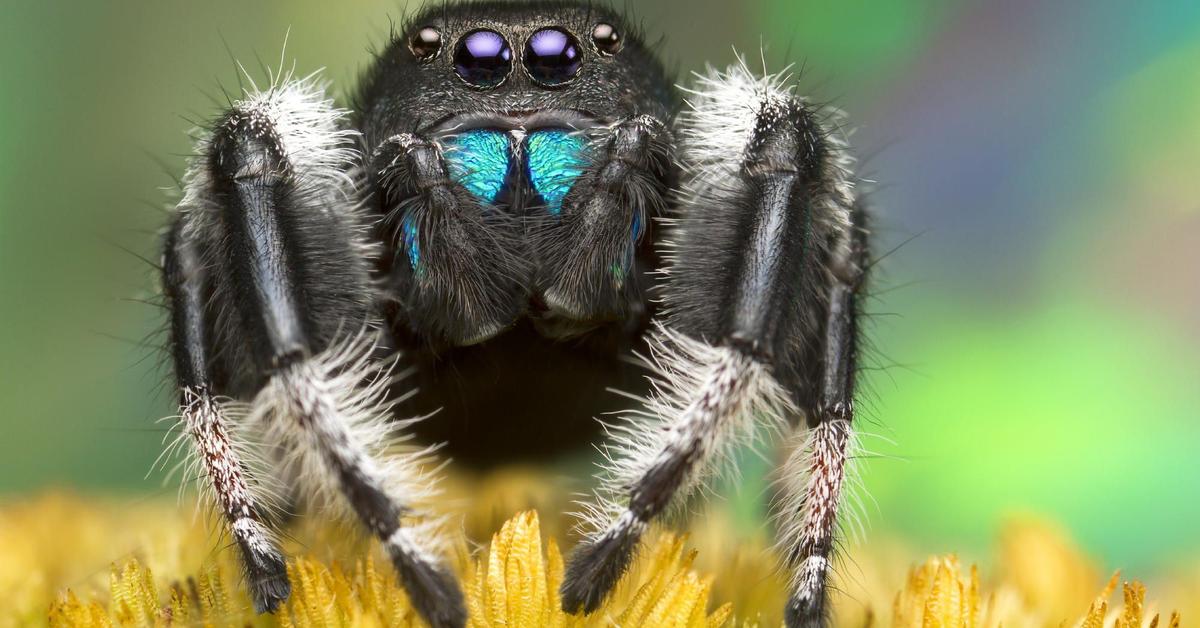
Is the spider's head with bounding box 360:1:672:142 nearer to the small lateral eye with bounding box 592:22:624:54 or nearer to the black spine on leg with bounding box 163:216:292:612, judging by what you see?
the small lateral eye with bounding box 592:22:624:54

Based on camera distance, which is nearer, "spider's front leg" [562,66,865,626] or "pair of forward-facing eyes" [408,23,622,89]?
"spider's front leg" [562,66,865,626]

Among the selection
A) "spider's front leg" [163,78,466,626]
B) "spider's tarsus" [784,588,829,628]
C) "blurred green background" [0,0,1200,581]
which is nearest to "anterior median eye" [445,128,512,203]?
"spider's front leg" [163,78,466,626]

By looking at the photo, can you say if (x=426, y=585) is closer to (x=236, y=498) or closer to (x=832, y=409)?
(x=236, y=498)

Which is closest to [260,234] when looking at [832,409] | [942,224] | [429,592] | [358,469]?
[358,469]

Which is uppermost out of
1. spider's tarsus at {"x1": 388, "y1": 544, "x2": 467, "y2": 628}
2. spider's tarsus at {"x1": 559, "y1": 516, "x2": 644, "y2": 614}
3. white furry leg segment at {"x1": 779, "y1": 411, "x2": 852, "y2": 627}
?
white furry leg segment at {"x1": 779, "y1": 411, "x2": 852, "y2": 627}

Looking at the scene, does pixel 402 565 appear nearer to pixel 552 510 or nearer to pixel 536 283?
pixel 536 283

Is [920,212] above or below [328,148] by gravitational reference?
above

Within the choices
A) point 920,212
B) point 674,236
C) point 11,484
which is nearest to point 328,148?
point 674,236
